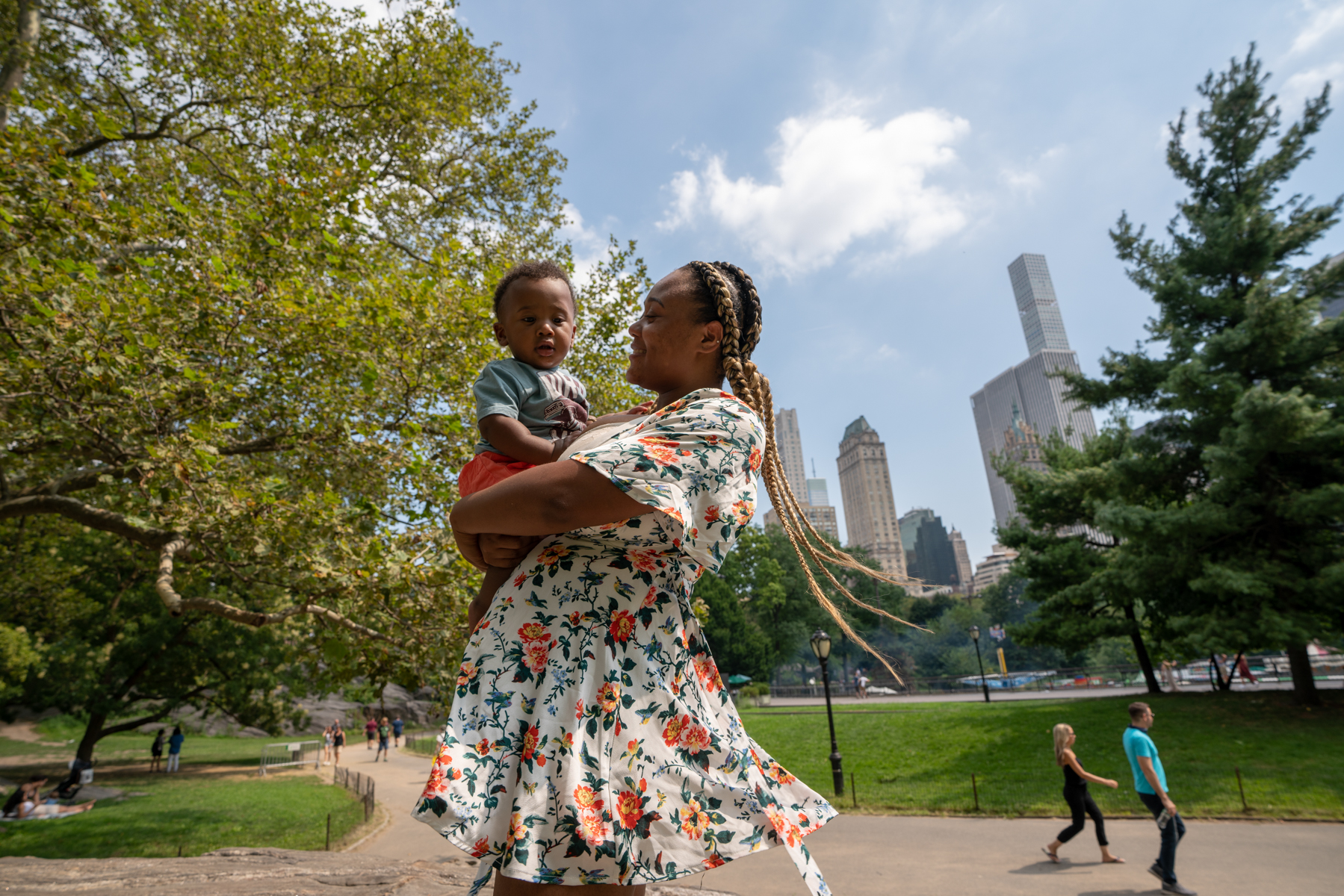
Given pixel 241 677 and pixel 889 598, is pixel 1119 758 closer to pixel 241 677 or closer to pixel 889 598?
pixel 241 677

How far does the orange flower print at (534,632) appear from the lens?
4.98 ft

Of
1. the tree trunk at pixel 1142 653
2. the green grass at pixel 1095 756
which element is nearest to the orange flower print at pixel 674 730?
the green grass at pixel 1095 756

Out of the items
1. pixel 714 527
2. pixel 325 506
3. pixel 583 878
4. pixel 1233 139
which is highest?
pixel 1233 139

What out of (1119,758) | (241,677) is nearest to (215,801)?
(241,677)

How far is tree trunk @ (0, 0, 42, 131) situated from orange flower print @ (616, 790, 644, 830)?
1054 cm

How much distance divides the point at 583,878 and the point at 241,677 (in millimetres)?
25012

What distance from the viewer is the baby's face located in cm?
220

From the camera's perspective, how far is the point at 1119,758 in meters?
15.6

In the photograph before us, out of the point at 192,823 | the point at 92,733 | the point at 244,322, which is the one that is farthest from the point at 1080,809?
the point at 92,733

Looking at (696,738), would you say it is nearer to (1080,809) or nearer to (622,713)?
(622,713)

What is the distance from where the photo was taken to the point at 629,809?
1420mm

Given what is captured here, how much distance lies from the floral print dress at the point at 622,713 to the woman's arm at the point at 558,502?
33 mm

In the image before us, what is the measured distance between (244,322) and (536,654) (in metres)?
7.08

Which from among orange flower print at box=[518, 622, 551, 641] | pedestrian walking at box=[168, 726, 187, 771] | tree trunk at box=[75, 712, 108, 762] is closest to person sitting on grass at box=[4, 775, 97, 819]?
Answer: tree trunk at box=[75, 712, 108, 762]
